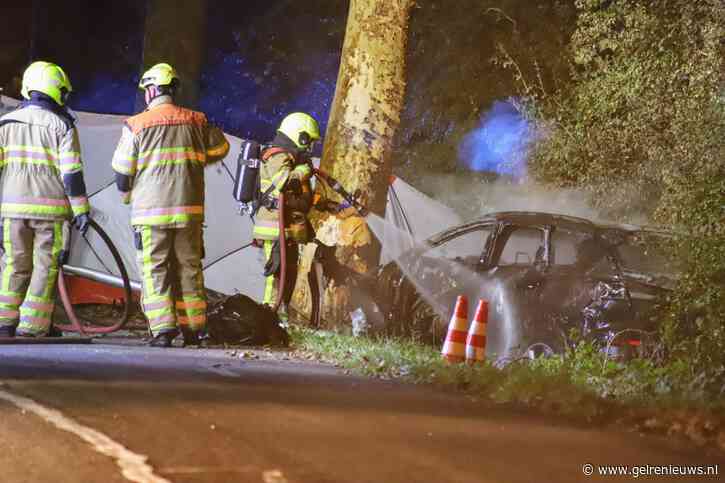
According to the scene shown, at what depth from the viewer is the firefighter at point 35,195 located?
31.3 ft

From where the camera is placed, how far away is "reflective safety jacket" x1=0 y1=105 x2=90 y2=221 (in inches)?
375

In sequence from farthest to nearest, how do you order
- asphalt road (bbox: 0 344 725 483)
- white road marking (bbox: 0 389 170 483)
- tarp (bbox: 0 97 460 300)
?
1. tarp (bbox: 0 97 460 300)
2. asphalt road (bbox: 0 344 725 483)
3. white road marking (bbox: 0 389 170 483)

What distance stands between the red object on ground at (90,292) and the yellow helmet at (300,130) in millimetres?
2948

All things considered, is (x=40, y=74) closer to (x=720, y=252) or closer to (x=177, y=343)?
(x=177, y=343)

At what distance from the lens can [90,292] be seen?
12.8 m

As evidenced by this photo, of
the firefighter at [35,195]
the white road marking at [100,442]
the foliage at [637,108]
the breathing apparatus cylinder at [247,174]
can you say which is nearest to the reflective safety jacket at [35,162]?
the firefighter at [35,195]

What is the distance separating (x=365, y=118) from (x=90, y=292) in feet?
11.2

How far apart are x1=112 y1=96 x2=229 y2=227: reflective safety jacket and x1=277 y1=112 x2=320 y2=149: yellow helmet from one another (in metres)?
1.55

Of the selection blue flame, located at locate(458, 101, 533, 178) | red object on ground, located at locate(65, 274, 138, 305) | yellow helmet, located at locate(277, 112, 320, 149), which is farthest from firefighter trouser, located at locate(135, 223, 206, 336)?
blue flame, located at locate(458, 101, 533, 178)

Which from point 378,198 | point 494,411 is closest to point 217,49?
point 378,198

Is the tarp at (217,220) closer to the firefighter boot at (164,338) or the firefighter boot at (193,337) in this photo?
the firefighter boot at (193,337)

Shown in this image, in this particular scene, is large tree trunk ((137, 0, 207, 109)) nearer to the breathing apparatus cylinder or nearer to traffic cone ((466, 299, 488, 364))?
the breathing apparatus cylinder

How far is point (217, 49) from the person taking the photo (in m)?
29.6

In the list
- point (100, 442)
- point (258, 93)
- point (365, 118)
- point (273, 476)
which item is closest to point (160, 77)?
point (365, 118)
